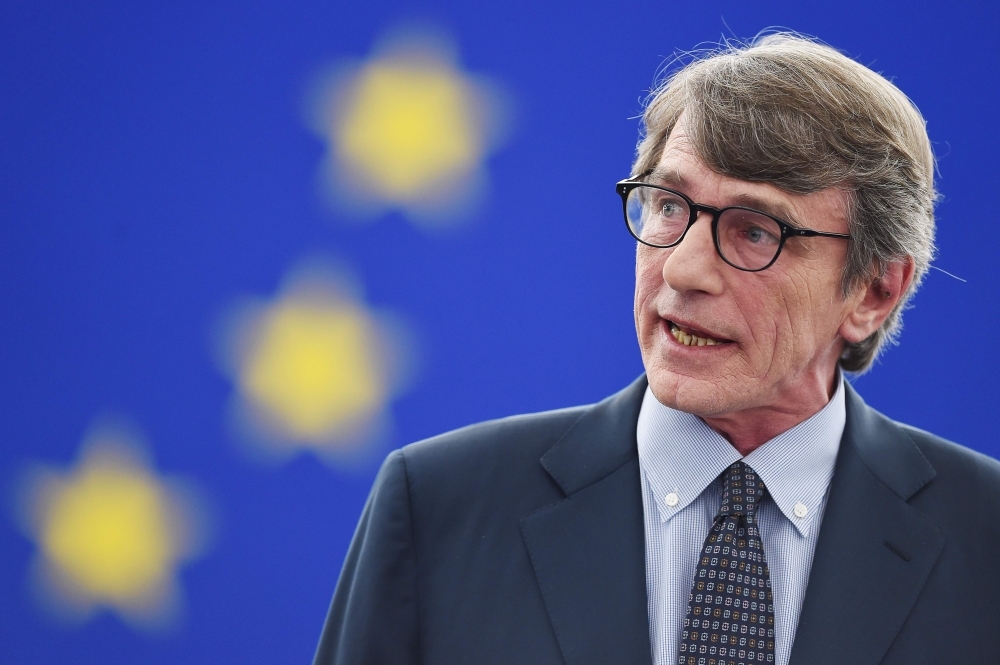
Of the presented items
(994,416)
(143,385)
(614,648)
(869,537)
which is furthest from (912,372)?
(143,385)

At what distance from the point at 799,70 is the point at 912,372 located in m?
1.19

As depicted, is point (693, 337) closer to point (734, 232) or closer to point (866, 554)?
point (734, 232)

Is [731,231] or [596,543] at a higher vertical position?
[731,231]

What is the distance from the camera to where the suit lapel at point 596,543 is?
53.7 inches

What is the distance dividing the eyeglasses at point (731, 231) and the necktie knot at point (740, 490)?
0.93 feet

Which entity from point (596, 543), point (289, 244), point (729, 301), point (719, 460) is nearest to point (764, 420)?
point (719, 460)

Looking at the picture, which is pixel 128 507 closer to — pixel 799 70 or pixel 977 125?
pixel 799 70

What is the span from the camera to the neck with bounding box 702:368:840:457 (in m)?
1.53

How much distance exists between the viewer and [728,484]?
147cm

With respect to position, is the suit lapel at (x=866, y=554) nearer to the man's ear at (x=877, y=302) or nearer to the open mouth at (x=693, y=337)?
the man's ear at (x=877, y=302)

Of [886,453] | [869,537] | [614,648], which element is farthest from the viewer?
[886,453]

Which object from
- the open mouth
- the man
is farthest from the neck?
the open mouth

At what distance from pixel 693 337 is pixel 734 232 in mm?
157

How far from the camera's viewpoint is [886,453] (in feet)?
5.14
